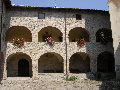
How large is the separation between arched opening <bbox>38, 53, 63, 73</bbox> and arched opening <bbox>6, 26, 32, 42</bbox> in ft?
9.93

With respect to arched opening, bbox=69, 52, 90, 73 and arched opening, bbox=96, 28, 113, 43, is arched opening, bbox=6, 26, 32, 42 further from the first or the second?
arched opening, bbox=96, 28, 113, 43

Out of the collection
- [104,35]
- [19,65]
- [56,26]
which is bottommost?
[19,65]

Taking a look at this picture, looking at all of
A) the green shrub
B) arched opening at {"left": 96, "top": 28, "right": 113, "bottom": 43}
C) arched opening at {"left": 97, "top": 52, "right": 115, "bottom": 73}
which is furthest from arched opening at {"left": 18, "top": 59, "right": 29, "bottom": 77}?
arched opening at {"left": 96, "top": 28, "right": 113, "bottom": 43}

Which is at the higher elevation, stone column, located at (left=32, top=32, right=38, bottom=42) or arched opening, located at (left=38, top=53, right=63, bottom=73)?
stone column, located at (left=32, top=32, right=38, bottom=42)

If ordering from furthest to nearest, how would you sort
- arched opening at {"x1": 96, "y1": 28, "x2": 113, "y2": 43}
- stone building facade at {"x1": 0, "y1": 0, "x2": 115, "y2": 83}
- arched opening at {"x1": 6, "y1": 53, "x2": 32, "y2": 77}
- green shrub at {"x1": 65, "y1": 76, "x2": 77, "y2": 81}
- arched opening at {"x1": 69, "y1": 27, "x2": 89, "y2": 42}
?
arched opening at {"x1": 69, "y1": 27, "x2": 89, "y2": 42}, arched opening at {"x1": 6, "y1": 53, "x2": 32, "y2": 77}, arched opening at {"x1": 96, "y1": 28, "x2": 113, "y2": 43}, stone building facade at {"x1": 0, "y1": 0, "x2": 115, "y2": 83}, green shrub at {"x1": 65, "y1": 76, "x2": 77, "y2": 81}

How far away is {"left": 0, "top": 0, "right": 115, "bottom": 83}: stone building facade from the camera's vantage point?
2508 centimetres

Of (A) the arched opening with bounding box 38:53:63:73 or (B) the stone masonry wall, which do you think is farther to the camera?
(A) the arched opening with bounding box 38:53:63:73

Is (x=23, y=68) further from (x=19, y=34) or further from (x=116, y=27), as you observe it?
(x=116, y=27)

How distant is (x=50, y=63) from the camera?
2864 cm

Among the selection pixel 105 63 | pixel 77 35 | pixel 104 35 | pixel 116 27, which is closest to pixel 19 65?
pixel 77 35

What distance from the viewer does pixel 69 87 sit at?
1944 cm

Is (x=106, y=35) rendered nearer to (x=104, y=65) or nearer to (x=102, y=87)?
(x=104, y=65)

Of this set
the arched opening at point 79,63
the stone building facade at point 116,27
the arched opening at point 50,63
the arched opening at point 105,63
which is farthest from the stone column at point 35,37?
the arched opening at point 105,63

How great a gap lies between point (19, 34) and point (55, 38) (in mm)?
4478
